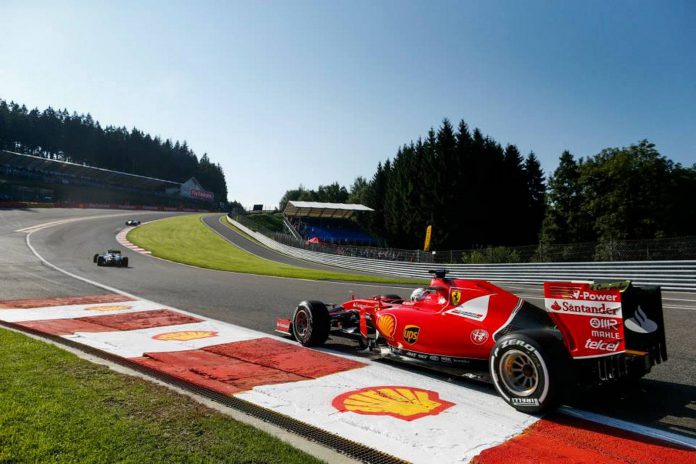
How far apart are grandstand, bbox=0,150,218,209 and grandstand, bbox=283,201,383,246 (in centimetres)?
4304

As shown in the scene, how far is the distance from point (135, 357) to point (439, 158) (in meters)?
49.2

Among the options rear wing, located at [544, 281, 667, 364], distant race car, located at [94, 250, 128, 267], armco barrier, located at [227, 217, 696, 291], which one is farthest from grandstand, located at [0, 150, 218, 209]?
rear wing, located at [544, 281, 667, 364]

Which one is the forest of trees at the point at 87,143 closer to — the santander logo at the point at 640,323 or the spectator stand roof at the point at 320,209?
the spectator stand roof at the point at 320,209

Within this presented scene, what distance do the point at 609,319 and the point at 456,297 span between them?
188 centimetres

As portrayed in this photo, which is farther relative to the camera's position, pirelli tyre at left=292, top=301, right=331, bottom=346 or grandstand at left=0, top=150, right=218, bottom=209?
grandstand at left=0, top=150, right=218, bottom=209

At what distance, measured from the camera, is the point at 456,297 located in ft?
20.2

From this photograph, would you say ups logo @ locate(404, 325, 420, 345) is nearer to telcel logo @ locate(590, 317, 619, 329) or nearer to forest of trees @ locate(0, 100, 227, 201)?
telcel logo @ locate(590, 317, 619, 329)

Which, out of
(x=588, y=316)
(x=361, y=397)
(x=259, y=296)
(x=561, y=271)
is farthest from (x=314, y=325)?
(x=561, y=271)

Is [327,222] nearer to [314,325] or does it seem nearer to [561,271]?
[561,271]

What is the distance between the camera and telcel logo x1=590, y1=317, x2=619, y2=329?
482 centimetres

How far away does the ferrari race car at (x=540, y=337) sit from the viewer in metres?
4.73

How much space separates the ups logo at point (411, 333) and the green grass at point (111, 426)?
2.90 meters

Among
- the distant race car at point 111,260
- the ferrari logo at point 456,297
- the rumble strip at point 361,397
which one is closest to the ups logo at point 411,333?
the rumble strip at point 361,397

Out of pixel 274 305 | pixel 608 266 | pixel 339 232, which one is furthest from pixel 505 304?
pixel 339 232
